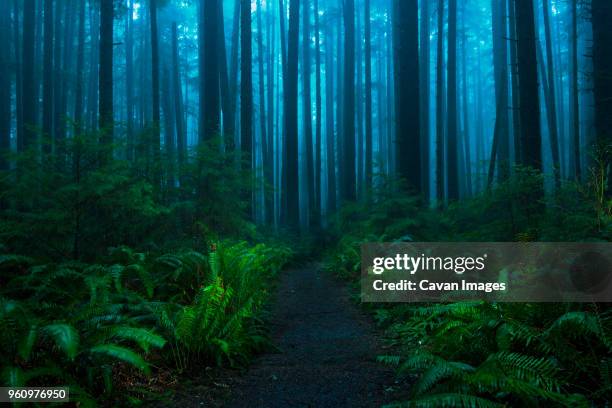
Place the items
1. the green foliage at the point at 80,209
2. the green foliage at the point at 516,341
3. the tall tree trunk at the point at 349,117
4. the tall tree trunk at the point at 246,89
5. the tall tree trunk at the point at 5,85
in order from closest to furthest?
1. the green foliage at the point at 516,341
2. the green foliage at the point at 80,209
3. the tall tree trunk at the point at 246,89
4. the tall tree trunk at the point at 5,85
5. the tall tree trunk at the point at 349,117

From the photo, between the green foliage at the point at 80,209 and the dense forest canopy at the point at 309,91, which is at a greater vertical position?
the dense forest canopy at the point at 309,91

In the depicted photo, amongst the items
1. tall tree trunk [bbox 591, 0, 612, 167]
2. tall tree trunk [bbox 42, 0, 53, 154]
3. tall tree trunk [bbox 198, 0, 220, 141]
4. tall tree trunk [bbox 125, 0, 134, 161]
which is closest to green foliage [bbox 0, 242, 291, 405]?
tall tree trunk [bbox 198, 0, 220, 141]

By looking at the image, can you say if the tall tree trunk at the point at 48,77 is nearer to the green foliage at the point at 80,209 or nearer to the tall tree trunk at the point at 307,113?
the green foliage at the point at 80,209

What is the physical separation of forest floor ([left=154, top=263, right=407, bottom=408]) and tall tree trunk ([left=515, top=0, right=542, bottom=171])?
578cm

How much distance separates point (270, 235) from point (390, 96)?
58.7 feet

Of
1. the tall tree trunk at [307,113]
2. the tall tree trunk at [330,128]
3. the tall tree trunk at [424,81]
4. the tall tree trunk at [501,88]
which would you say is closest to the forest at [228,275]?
the tall tree trunk at [501,88]

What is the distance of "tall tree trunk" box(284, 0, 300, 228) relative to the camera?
1647 cm

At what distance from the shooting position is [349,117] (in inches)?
781

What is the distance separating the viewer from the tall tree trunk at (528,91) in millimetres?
8484

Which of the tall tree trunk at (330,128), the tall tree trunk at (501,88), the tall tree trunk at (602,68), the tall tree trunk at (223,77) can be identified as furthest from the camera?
the tall tree trunk at (330,128)

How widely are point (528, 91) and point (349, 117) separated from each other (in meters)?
11.7

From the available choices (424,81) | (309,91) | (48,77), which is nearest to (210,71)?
(48,77)

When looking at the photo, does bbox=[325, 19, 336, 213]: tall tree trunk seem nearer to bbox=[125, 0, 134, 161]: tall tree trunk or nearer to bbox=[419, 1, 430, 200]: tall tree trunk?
bbox=[419, 1, 430, 200]: tall tree trunk

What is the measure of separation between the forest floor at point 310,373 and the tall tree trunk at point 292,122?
35.4 ft
